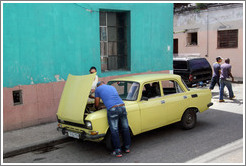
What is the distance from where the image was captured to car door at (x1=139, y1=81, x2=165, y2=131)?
6.46 m

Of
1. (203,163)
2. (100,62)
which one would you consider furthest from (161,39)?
(203,163)

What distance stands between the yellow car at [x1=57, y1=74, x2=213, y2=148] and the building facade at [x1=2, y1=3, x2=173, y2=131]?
2.15 meters

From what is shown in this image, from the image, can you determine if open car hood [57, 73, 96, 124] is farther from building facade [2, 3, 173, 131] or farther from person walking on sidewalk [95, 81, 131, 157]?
building facade [2, 3, 173, 131]

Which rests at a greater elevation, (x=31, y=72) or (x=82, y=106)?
(x=31, y=72)

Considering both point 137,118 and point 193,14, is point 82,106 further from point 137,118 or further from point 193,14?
point 193,14

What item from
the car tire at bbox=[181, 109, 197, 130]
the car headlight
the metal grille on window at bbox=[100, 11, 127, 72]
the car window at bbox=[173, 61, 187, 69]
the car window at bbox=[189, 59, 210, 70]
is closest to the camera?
the car headlight

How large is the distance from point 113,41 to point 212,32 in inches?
451

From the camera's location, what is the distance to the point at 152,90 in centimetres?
696

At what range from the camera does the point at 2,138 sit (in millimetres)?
7203

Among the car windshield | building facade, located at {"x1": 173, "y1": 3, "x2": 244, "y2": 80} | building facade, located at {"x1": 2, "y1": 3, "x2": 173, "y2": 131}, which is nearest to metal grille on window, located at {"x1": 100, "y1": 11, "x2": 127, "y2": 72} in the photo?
building facade, located at {"x1": 2, "y1": 3, "x2": 173, "y2": 131}

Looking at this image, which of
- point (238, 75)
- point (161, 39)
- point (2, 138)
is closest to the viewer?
point (2, 138)

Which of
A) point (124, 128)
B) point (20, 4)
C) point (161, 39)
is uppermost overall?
point (20, 4)

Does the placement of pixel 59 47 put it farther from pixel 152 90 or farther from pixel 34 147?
pixel 152 90

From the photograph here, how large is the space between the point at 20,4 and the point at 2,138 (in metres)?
3.79
